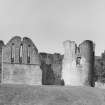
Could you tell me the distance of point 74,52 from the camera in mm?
34312

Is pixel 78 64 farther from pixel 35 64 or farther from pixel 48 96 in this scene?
pixel 48 96

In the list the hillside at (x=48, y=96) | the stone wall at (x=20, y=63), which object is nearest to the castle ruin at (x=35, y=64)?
the stone wall at (x=20, y=63)

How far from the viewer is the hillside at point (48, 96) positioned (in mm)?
22781

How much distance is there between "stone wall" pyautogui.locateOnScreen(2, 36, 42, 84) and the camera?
3469 centimetres

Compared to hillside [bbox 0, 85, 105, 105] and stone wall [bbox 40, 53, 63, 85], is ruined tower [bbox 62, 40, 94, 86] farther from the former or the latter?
hillside [bbox 0, 85, 105, 105]

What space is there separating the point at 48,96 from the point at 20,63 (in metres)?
11.9

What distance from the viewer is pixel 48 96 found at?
24.3 metres

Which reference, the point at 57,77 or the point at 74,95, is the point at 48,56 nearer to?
the point at 57,77

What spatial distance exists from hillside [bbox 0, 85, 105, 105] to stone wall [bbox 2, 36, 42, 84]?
26.6 feet

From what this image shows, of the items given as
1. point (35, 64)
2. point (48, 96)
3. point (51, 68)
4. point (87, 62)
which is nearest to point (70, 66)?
point (87, 62)

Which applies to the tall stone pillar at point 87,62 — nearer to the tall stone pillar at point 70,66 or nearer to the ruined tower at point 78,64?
the ruined tower at point 78,64

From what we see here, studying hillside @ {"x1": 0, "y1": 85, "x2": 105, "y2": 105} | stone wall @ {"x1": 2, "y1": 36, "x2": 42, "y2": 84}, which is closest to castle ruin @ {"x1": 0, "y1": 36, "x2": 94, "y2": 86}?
stone wall @ {"x1": 2, "y1": 36, "x2": 42, "y2": 84}

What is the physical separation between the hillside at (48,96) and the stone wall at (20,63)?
8.11 meters

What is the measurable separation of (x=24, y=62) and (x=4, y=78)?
296cm
